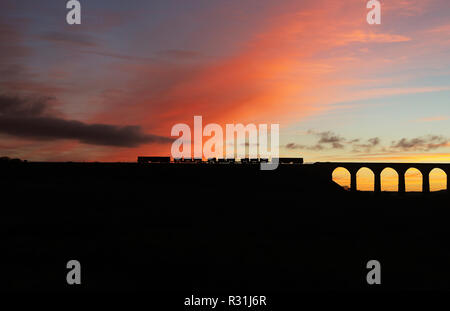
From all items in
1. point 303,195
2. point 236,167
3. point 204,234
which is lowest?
point 204,234

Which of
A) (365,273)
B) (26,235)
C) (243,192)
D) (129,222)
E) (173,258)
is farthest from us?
(243,192)

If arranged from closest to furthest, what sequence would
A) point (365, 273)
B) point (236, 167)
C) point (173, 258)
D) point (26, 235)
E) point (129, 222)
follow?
point (365, 273) → point (173, 258) → point (26, 235) → point (129, 222) → point (236, 167)

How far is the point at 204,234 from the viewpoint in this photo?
144 ft

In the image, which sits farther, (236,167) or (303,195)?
(236,167)
